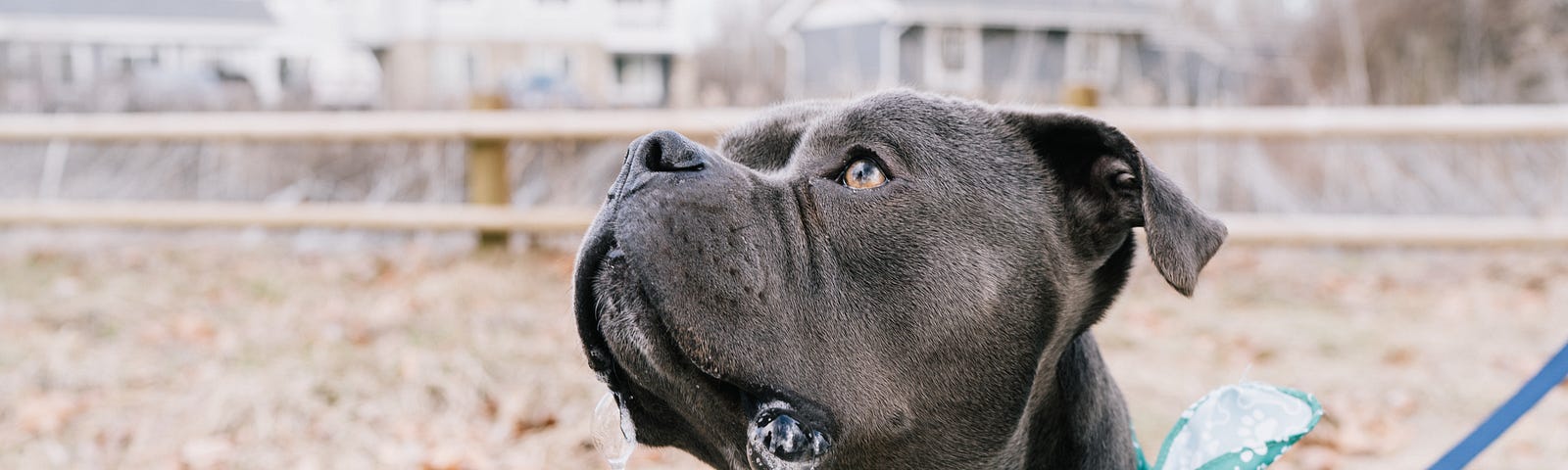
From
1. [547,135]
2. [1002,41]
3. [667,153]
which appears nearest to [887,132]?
[667,153]

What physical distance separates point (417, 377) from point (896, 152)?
3066 mm

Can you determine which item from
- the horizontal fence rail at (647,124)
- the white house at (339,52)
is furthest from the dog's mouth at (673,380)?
the white house at (339,52)

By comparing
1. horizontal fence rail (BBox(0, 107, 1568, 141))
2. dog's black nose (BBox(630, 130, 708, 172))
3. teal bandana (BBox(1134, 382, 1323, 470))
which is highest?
dog's black nose (BBox(630, 130, 708, 172))

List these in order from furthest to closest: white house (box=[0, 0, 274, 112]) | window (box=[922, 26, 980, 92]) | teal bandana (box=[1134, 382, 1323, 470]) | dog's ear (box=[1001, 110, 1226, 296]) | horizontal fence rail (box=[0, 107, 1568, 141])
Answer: white house (box=[0, 0, 274, 112]), window (box=[922, 26, 980, 92]), horizontal fence rail (box=[0, 107, 1568, 141]), teal bandana (box=[1134, 382, 1323, 470]), dog's ear (box=[1001, 110, 1226, 296])

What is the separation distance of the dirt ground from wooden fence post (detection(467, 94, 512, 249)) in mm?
169

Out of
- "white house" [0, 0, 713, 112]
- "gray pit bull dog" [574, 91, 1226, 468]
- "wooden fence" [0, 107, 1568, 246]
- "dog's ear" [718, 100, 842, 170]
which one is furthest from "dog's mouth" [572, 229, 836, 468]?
"white house" [0, 0, 713, 112]

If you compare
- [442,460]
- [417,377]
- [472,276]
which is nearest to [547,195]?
[472,276]

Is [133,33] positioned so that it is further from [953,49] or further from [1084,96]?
[1084,96]

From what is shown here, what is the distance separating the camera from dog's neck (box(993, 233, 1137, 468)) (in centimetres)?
217

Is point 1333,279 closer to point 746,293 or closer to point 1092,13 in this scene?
point 746,293

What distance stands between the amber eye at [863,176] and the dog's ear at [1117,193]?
34cm

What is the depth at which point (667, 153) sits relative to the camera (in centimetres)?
183

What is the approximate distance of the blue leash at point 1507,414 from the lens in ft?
6.84

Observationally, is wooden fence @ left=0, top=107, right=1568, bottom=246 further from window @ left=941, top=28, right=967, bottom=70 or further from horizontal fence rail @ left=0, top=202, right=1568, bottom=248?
window @ left=941, top=28, right=967, bottom=70
